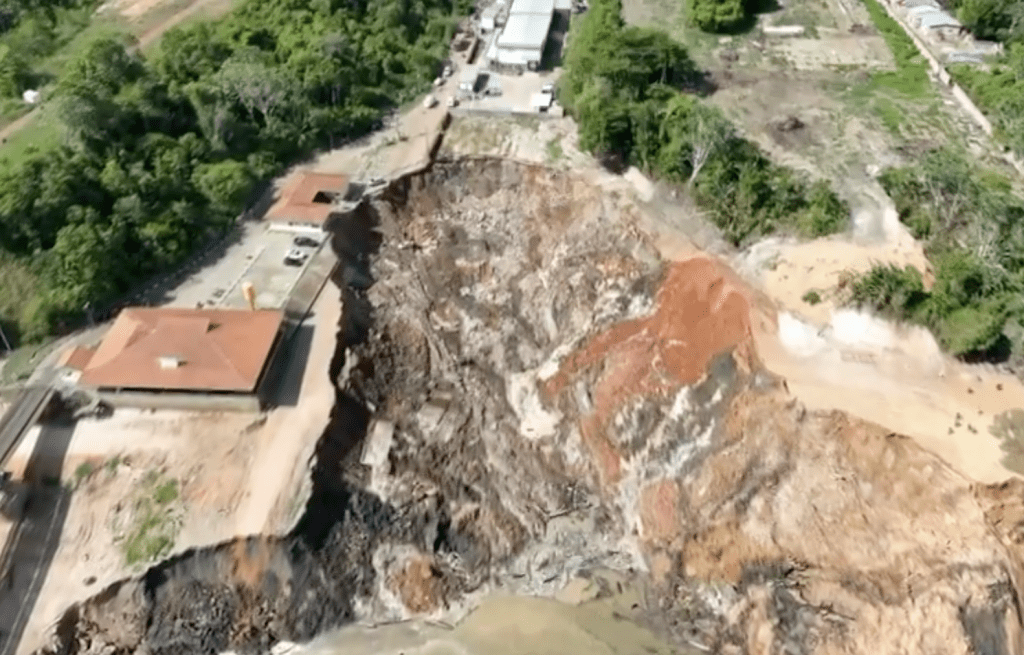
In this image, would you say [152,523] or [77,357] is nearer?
[152,523]

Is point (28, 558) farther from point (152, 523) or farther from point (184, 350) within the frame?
point (184, 350)

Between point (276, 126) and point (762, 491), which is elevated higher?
point (276, 126)

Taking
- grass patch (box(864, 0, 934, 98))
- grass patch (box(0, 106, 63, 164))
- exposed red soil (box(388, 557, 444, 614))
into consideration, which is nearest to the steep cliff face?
exposed red soil (box(388, 557, 444, 614))

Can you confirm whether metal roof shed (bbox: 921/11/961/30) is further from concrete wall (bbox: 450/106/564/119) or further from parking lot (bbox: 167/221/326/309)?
parking lot (bbox: 167/221/326/309)

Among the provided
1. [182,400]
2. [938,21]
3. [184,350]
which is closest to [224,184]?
[184,350]

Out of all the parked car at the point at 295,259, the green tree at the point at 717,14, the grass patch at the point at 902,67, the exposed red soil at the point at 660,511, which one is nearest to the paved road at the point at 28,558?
the parked car at the point at 295,259

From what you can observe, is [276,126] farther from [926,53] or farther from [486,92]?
[926,53]

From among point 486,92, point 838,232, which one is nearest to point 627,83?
point 486,92
